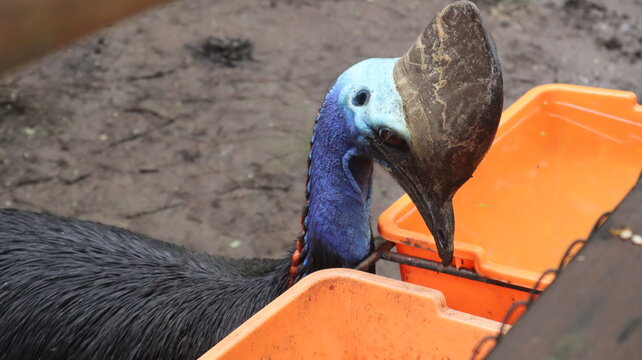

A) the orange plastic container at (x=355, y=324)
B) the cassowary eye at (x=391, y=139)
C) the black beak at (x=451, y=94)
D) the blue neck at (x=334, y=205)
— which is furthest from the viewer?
the blue neck at (x=334, y=205)

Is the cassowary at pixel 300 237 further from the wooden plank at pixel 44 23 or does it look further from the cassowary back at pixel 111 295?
the wooden plank at pixel 44 23

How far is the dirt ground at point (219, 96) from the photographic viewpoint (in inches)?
135

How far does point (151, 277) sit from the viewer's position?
Answer: 77.2 inches

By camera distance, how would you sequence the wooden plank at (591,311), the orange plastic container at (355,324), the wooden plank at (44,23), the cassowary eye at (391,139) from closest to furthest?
1. the wooden plank at (591,311)
2. the orange plastic container at (355,324)
3. the cassowary eye at (391,139)
4. the wooden plank at (44,23)

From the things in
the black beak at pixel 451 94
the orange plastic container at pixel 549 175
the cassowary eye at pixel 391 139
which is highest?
the black beak at pixel 451 94

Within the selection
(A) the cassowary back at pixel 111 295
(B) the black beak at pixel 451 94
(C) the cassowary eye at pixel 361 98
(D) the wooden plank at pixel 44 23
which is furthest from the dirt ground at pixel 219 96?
(B) the black beak at pixel 451 94

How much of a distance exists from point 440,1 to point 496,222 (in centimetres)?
343

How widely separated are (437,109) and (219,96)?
9.66 ft

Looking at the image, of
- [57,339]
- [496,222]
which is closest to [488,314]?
[496,222]

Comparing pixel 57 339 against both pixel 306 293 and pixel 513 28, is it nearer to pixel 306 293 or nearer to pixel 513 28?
pixel 306 293

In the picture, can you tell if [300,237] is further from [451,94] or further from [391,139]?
[451,94]

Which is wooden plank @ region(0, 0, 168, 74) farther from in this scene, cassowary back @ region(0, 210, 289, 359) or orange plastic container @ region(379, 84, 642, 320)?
orange plastic container @ region(379, 84, 642, 320)

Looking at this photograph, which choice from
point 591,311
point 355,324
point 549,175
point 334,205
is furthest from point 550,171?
point 591,311

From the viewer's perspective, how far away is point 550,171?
7.91 ft
